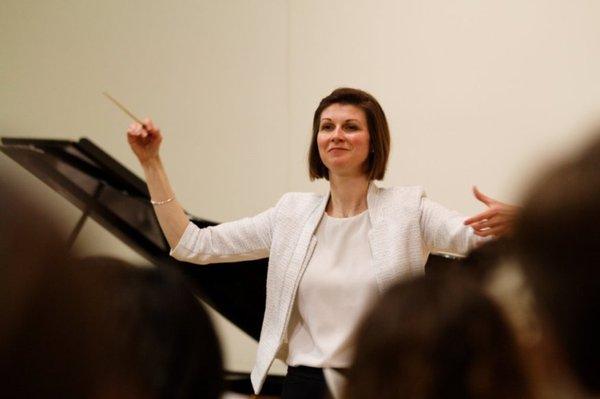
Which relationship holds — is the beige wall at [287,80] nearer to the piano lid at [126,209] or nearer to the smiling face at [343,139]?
the piano lid at [126,209]

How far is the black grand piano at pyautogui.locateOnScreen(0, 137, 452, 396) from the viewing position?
249cm

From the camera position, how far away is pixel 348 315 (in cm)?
184

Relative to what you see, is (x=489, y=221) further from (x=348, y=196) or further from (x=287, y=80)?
(x=287, y=80)

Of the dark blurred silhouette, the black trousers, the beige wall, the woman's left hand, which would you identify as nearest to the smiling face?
the woman's left hand

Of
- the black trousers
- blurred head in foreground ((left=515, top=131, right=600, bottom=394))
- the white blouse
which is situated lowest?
the black trousers

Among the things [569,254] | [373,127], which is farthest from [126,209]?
[569,254]

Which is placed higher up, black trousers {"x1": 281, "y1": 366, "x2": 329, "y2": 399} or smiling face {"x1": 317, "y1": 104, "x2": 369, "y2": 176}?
smiling face {"x1": 317, "y1": 104, "x2": 369, "y2": 176}

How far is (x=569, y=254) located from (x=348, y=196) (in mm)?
1732

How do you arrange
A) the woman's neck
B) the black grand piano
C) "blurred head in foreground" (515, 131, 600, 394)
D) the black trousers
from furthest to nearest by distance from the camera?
the black grand piano → the woman's neck → the black trousers → "blurred head in foreground" (515, 131, 600, 394)

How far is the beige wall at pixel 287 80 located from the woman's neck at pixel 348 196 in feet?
4.77

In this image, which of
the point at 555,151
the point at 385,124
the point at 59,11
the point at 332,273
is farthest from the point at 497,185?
the point at 555,151

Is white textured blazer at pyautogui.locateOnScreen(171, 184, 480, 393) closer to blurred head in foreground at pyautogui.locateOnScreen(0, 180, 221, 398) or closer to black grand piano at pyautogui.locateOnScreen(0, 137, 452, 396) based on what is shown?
black grand piano at pyautogui.locateOnScreen(0, 137, 452, 396)

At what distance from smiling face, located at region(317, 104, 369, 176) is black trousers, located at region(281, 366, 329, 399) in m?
0.60

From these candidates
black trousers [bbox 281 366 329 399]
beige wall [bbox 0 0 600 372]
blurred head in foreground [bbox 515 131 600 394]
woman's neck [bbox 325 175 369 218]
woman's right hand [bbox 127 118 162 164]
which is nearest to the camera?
blurred head in foreground [bbox 515 131 600 394]
